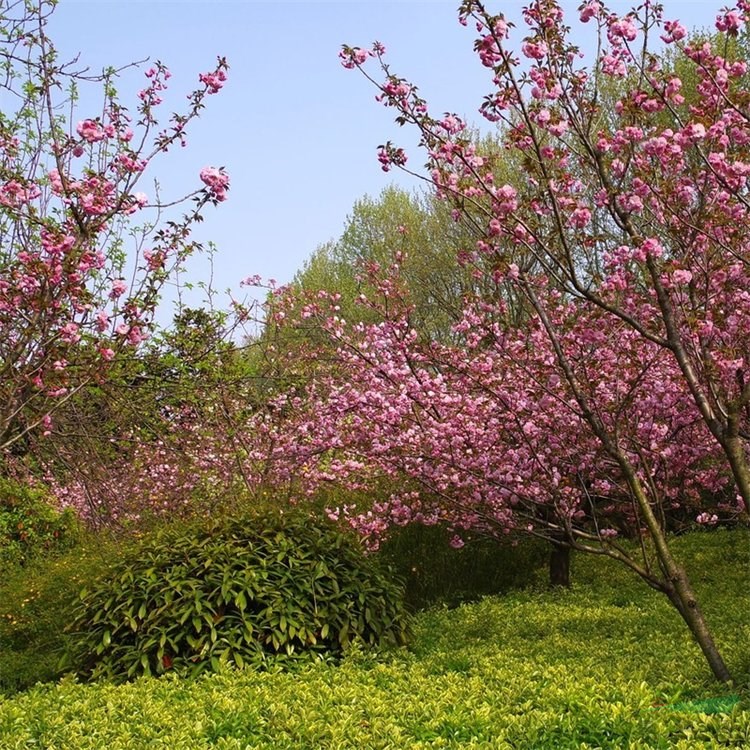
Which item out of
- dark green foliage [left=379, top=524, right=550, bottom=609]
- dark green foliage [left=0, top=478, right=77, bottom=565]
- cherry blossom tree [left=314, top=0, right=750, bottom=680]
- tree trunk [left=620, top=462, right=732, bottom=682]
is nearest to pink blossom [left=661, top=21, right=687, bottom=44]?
cherry blossom tree [left=314, top=0, right=750, bottom=680]

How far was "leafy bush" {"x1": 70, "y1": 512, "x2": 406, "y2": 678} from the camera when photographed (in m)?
5.92

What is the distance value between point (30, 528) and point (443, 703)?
10188 millimetres

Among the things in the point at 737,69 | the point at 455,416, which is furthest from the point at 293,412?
the point at 737,69

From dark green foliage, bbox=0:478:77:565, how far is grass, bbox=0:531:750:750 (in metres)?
7.22

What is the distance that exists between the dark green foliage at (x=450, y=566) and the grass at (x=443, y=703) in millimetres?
2401

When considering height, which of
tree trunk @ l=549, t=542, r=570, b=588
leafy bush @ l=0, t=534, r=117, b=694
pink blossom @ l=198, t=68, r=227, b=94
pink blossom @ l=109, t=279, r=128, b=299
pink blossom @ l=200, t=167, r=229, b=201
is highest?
pink blossom @ l=198, t=68, r=227, b=94

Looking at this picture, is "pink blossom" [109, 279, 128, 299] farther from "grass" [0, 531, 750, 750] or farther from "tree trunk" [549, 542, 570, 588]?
"tree trunk" [549, 542, 570, 588]

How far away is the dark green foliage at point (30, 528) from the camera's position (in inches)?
485

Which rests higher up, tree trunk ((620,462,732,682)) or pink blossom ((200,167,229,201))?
→ pink blossom ((200,167,229,201))

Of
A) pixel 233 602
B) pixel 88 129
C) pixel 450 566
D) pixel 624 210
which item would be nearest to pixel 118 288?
pixel 88 129

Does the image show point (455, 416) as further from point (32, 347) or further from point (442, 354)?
point (32, 347)

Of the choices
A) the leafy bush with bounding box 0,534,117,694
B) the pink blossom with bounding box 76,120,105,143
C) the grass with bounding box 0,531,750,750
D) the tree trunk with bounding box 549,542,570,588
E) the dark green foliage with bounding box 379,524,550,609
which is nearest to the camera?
the grass with bounding box 0,531,750,750

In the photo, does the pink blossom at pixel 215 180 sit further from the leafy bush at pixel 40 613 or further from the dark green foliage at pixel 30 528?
the dark green foliage at pixel 30 528

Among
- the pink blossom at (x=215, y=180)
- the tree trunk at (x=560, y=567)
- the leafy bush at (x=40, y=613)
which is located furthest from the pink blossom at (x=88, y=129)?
the tree trunk at (x=560, y=567)
